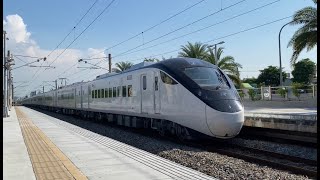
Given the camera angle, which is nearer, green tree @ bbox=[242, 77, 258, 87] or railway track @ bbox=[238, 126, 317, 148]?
railway track @ bbox=[238, 126, 317, 148]

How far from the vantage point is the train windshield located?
1270 cm

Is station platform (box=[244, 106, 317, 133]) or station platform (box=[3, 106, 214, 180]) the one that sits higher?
station platform (box=[244, 106, 317, 133])

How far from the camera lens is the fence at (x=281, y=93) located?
29353mm

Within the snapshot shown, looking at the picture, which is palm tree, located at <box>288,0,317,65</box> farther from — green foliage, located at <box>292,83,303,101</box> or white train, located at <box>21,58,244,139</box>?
white train, located at <box>21,58,244,139</box>

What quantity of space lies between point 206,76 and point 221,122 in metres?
1.97

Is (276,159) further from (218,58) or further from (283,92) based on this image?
(218,58)

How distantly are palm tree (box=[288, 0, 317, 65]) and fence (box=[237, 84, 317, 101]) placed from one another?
96.3 inches

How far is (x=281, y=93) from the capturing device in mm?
31344

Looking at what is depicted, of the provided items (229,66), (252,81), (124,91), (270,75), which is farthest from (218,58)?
(252,81)

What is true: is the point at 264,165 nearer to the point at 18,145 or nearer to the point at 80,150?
the point at 80,150

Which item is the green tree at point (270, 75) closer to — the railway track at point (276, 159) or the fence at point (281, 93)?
the fence at point (281, 93)

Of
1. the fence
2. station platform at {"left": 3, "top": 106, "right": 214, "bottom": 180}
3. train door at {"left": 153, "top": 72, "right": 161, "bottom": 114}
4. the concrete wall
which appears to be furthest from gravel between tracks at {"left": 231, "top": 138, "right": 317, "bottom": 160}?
the fence

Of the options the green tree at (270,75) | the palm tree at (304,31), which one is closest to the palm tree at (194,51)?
the palm tree at (304,31)

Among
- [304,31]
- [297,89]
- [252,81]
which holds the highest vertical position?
[252,81]
